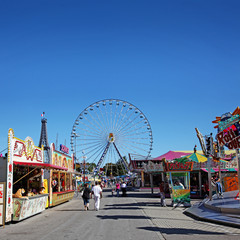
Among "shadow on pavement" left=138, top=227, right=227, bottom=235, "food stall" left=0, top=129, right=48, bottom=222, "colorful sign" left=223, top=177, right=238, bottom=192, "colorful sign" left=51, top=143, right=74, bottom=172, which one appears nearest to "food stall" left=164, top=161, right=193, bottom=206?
"colorful sign" left=223, top=177, right=238, bottom=192

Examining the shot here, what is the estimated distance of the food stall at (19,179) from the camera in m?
11.5

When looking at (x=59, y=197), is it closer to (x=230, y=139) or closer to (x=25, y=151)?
(x=25, y=151)

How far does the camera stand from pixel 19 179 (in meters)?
13.0

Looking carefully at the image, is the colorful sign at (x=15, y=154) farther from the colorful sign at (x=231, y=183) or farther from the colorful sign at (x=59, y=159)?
the colorful sign at (x=231, y=183)

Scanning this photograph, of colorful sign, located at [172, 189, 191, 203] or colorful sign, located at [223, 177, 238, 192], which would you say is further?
colorful sign, located at [223, 177, 238, 192]

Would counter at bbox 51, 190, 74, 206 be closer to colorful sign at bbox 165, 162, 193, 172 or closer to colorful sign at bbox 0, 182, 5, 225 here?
colorful sign at bbox 165, 162, 193, 172

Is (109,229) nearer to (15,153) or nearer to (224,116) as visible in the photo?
(15,153)

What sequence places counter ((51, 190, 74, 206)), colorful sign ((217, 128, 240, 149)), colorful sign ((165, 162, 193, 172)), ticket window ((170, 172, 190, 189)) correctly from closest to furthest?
colorful sign ((217, 128, 240, 149)) < ticket window ((170, 172, 190, 189)) < colorful sign ((165, 162, 193, 172)) < counter ((51, 190, 74, 206))

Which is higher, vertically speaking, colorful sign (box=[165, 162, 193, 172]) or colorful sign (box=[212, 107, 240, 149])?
colorful sign (box=[212, 107, 240, 149])

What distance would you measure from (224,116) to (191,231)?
668cm

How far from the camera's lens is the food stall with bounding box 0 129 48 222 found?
11.5m

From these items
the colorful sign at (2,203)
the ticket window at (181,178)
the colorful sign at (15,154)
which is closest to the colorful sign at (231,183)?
the ticket window at (181,178)

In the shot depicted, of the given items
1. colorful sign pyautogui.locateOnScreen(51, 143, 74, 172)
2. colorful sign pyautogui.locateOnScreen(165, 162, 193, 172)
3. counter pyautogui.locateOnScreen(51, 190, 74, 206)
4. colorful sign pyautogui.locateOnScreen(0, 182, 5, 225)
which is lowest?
counter pyautogui.locateOnScreen(51, 190, 74, 206)

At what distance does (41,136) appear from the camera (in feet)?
266
